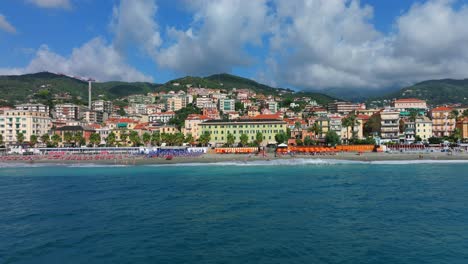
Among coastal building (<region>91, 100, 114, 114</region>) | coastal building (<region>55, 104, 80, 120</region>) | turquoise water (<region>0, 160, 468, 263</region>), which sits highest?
coastal building (<region>91, 100, 114, 114</region>)

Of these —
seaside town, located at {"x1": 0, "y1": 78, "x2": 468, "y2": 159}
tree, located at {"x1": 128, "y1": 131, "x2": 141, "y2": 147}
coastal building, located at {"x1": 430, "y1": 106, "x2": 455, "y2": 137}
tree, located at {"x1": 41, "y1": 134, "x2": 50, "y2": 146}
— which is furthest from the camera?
coastal building, located at {"x1": 430, "y1": 106, "x2": 455, "y2": 137}

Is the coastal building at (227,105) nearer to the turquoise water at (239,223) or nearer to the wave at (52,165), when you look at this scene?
the wave at (52,165)

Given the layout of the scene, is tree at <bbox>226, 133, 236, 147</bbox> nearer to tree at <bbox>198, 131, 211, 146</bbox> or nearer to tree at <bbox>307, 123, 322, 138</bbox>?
tree at <bbox>198, 131, 211, 146</bbox>

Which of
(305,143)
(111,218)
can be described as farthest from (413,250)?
(305,143)

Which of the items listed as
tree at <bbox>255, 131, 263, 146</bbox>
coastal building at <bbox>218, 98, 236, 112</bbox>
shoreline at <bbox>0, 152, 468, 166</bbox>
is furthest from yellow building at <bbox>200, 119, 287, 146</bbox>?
coastal building at <bbox>218, 98, 236, 112</bbox>

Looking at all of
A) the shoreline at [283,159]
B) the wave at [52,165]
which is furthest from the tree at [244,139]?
the wave at [52,165]

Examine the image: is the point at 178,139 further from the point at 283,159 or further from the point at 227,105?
the point at 227,105

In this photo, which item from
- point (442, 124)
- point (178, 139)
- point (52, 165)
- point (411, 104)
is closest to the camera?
point (52, 165)

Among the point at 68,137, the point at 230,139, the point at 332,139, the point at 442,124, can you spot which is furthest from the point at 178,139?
the point at 442,124
